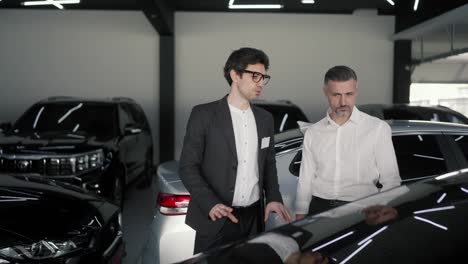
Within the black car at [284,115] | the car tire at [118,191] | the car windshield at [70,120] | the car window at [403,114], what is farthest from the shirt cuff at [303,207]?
the car window at [403,114]

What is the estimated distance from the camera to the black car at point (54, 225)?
2.64 m

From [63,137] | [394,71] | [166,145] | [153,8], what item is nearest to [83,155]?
[63,137]

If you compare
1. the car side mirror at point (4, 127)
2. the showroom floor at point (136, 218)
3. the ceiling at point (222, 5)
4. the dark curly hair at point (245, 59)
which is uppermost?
the ceiling at point (222, 5)

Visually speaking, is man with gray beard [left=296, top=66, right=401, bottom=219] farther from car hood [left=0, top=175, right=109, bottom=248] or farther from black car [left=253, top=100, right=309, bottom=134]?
black car [left=253, top=100, right=309, bottom=134]

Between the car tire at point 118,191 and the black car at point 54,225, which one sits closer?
the black car at point 54,225

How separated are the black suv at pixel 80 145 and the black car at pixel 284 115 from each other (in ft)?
5.91

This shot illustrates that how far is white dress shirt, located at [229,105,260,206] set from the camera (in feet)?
8.06

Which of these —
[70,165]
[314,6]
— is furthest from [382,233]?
[314,6]

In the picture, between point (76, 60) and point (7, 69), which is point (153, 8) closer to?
point (76, 60)

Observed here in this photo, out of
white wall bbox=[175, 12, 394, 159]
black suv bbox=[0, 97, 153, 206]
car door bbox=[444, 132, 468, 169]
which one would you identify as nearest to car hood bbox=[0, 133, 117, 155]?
black suv bbox=[0, 97, 153, 206]

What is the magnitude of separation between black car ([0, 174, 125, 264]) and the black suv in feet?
3.22

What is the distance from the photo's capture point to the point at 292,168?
3395 mm

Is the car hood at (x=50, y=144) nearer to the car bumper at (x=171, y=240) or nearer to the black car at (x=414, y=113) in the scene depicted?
the car bumper at (x=171, y=240)

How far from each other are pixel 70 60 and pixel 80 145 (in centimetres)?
618
